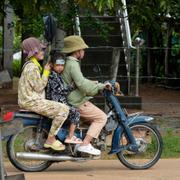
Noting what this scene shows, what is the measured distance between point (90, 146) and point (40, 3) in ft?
6.64

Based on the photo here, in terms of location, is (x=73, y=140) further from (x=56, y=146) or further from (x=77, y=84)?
(x=77, y=84)

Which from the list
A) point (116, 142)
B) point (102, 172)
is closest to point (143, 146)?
point (116, 142)

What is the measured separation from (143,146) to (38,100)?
5.17 feet

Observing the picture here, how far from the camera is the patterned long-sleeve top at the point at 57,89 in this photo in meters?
7.67

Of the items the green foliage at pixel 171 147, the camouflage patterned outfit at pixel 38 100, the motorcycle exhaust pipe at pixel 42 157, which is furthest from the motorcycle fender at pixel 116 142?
the green foliage at pixel 171 147

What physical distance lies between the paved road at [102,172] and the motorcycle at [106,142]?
5.5 inches

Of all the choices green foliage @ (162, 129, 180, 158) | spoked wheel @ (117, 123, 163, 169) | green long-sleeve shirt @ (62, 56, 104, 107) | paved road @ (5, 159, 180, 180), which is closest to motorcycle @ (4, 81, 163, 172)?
spoked wheel @ (117, 123, 163, 169)

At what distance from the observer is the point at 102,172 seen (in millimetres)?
7980

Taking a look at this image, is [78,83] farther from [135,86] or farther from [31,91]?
[135,86]

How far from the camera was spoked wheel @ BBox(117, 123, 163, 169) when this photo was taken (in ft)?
26.4

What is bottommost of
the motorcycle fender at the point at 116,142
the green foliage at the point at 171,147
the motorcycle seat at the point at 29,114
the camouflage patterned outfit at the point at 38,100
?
the green foliage at the point at 171,147

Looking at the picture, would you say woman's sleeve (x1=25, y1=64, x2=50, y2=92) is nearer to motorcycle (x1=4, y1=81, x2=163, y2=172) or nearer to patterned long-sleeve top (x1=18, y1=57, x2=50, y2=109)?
patterned long-sleeve top (x1=18, y1=57, x2=50, y2=109)

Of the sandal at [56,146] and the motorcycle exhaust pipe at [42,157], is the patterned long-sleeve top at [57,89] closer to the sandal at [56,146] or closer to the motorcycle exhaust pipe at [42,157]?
the sandal at [56,146]

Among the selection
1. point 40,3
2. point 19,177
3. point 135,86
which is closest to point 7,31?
point 135,86
